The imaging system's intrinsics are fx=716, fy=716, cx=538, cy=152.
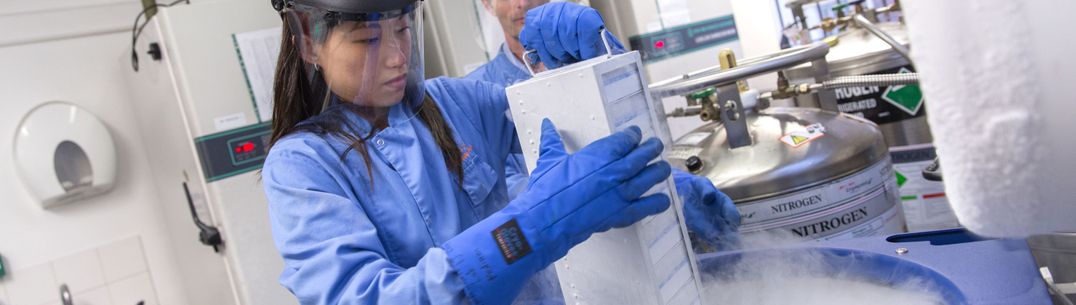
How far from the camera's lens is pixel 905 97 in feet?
5.35

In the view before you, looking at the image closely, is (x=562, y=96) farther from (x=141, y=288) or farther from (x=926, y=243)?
(x=141, y=288)

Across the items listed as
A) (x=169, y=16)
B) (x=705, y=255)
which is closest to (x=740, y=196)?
(x=705, y=255)

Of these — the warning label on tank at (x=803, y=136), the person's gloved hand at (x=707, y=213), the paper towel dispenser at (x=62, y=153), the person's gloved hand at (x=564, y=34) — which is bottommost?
the person's gloved hand at (x=707, y=213)

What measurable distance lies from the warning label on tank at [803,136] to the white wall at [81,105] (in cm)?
215

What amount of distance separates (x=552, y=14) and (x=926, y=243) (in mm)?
577

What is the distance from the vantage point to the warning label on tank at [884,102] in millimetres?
1629

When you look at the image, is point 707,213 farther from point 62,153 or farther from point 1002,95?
point 62,153

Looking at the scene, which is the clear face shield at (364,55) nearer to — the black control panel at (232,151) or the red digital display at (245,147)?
the black control panel at (232,151)

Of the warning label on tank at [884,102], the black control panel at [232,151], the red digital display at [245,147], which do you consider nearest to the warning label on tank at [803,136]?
the warning label on tank at [884,102]

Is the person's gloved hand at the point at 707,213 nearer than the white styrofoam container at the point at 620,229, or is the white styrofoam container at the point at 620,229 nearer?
the white styrofoam container at the point at 620,229

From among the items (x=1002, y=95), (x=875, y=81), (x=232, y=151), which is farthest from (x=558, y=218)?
(x=232, y=151)

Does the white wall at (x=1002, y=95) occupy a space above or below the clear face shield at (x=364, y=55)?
below

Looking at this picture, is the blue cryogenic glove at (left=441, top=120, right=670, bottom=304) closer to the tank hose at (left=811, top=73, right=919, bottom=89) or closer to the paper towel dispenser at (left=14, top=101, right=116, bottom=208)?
the tank hose at (left=811, top=73, right=919, bottom=89)

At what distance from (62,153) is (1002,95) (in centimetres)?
258
